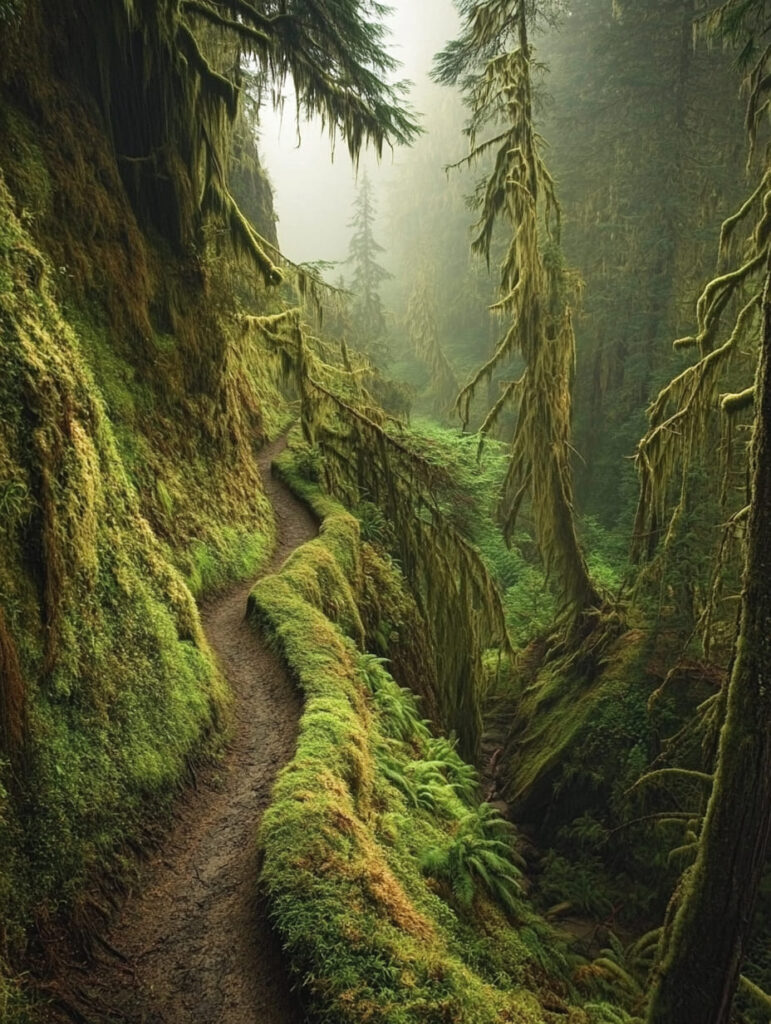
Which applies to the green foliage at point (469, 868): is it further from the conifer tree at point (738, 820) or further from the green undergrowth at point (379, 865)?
the conifer tree at point (738, 820)

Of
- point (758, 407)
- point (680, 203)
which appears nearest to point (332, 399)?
point (758, 407)

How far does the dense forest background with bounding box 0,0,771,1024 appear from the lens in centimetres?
360

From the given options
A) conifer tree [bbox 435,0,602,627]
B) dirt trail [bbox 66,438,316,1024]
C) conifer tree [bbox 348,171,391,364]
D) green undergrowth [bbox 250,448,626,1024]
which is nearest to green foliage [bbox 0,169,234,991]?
dirt trail [bbox 66,438,316,1024]

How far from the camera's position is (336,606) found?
30.1ft

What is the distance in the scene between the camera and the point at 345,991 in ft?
10.3

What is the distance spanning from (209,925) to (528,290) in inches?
423

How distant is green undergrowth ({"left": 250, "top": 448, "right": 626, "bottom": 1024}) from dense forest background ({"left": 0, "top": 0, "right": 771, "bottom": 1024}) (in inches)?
1.2

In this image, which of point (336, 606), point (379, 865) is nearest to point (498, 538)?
point (336, 606)

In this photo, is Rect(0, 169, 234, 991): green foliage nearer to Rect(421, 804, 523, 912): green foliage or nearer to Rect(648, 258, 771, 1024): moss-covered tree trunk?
Rect(421, 804, 523, 912): green foliage

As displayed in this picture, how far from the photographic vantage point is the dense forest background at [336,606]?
3.60 metres

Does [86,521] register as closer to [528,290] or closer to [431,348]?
[528,290]

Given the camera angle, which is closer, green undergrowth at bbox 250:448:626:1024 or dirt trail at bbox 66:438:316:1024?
dirt trail at bbox 66:438:316:1024

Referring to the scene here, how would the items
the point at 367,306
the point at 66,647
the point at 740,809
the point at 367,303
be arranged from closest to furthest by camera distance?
the point at 740,809 → the point at 66,647 → the point at 367,306 → the point at 367,303

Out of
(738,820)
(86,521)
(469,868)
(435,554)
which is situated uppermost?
(86,521)
